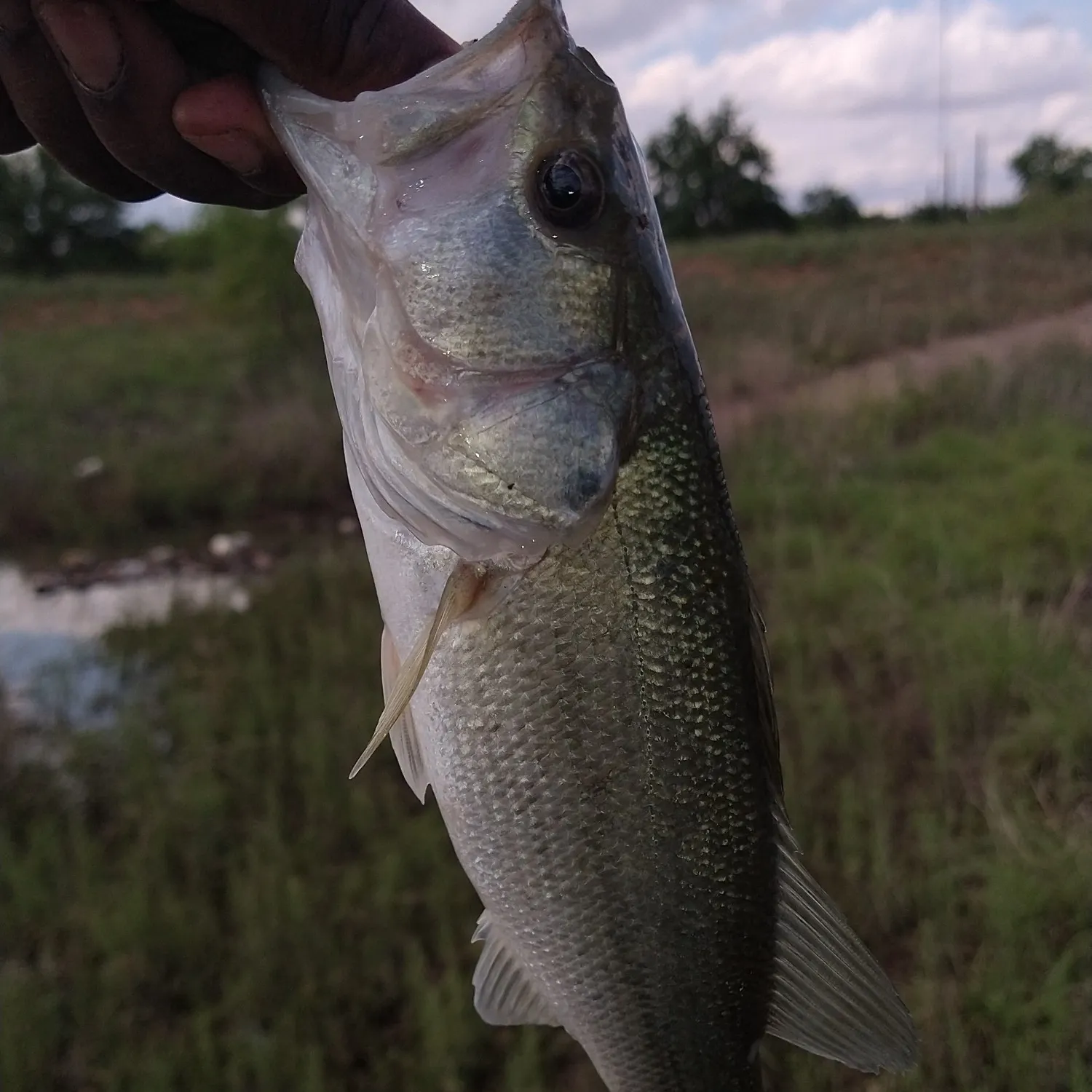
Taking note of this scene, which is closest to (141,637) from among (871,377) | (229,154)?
(229,154)

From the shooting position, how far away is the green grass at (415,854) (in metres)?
2.79

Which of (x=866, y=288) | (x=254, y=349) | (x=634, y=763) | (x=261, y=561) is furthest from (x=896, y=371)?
(x=634, y=763)

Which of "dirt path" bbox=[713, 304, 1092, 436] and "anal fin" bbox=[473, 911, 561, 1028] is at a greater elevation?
"dirt path" bbox=[713, 304, 1092, 436]

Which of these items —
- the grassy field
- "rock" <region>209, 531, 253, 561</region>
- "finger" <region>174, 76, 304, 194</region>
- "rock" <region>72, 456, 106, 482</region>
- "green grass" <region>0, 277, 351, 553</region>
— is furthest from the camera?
"rock" <region>72, 456, 106, 482</region>

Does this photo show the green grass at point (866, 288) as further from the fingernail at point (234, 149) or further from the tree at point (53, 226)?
the tree at point (53, 226)

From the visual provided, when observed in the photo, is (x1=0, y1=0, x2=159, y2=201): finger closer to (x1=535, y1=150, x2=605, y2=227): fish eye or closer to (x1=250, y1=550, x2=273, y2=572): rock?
(x1=535, y1=150, x2=605, y2=227): fish eye

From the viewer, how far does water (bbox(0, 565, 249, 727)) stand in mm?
5367

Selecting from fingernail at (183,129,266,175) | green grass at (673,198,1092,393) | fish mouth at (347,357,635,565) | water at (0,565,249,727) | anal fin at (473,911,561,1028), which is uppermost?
green grass at (673,198,1092,393)

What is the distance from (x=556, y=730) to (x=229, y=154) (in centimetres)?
98

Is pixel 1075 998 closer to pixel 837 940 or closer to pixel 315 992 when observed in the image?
pixel 837 940

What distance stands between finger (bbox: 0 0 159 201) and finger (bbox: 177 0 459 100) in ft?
0.93

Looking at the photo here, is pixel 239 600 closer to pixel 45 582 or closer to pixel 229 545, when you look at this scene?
pixel 229 545

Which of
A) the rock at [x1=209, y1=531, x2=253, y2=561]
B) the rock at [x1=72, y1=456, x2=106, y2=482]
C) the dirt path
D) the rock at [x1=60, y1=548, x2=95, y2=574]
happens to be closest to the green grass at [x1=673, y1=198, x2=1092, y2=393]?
the dirt path

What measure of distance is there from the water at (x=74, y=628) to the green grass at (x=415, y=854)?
1.24 feet
